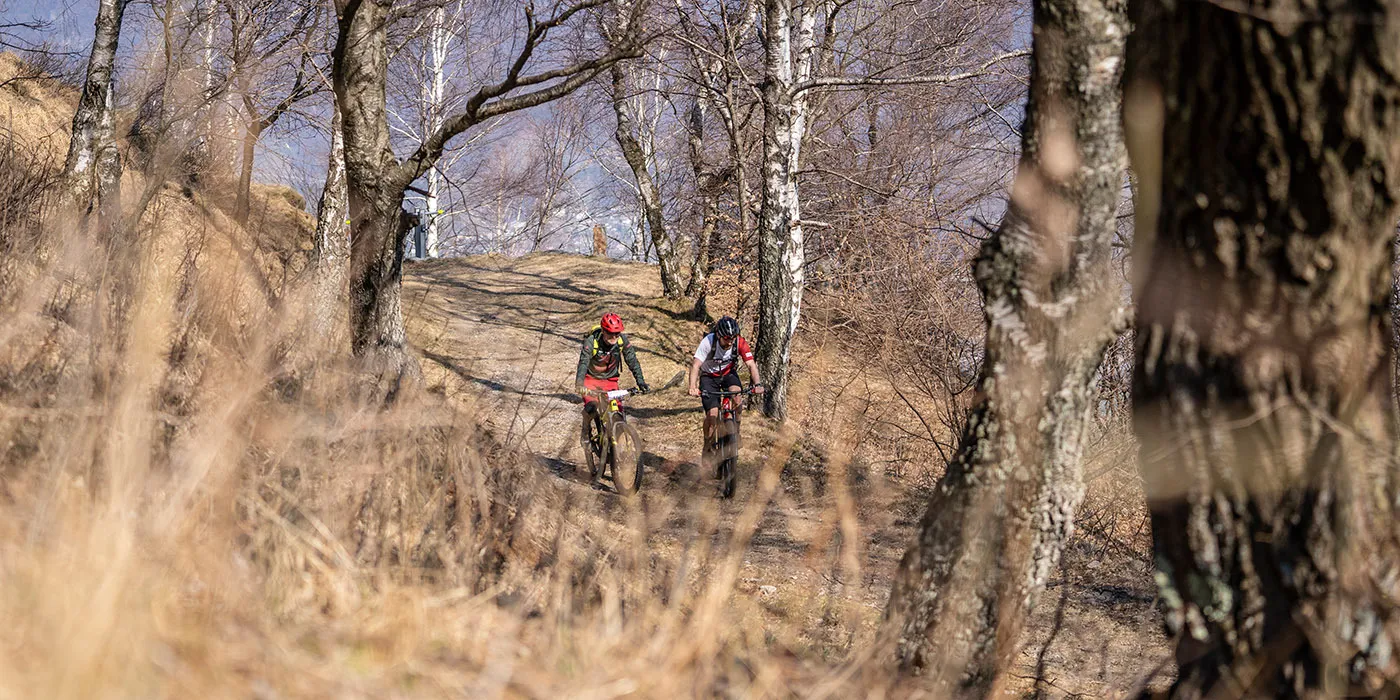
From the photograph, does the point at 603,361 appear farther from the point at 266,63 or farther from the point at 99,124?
the point at 266,63

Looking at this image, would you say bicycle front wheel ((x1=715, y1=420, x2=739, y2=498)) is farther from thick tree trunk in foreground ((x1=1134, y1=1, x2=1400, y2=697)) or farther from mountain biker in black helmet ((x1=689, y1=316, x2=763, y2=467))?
thick tree trunk in foreground ((x1=1134, y1=1, x2=1400, y2=697))

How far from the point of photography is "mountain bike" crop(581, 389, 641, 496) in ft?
30.6

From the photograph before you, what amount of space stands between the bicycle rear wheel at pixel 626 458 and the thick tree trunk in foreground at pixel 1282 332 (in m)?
6.86

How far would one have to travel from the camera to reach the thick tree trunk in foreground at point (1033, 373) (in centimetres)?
382

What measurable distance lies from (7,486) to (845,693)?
2366mm

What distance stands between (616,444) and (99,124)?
606cm

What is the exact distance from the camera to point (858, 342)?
56.6ft

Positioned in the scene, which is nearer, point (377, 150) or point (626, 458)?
point (377, 150)

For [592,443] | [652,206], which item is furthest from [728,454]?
[652,206]

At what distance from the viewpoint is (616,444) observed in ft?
30.5

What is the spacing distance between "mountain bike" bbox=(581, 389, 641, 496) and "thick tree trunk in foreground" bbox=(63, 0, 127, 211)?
5.15m

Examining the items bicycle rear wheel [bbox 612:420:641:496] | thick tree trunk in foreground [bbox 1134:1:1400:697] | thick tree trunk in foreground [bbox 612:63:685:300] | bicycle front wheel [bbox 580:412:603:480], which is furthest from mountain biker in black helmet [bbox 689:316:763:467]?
thick tree trunk in foreground [bbox 612:63:685:300]

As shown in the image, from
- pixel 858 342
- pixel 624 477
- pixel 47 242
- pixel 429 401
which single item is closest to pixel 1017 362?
pixel 429 401

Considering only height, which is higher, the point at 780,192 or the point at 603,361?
the point at 780,192
